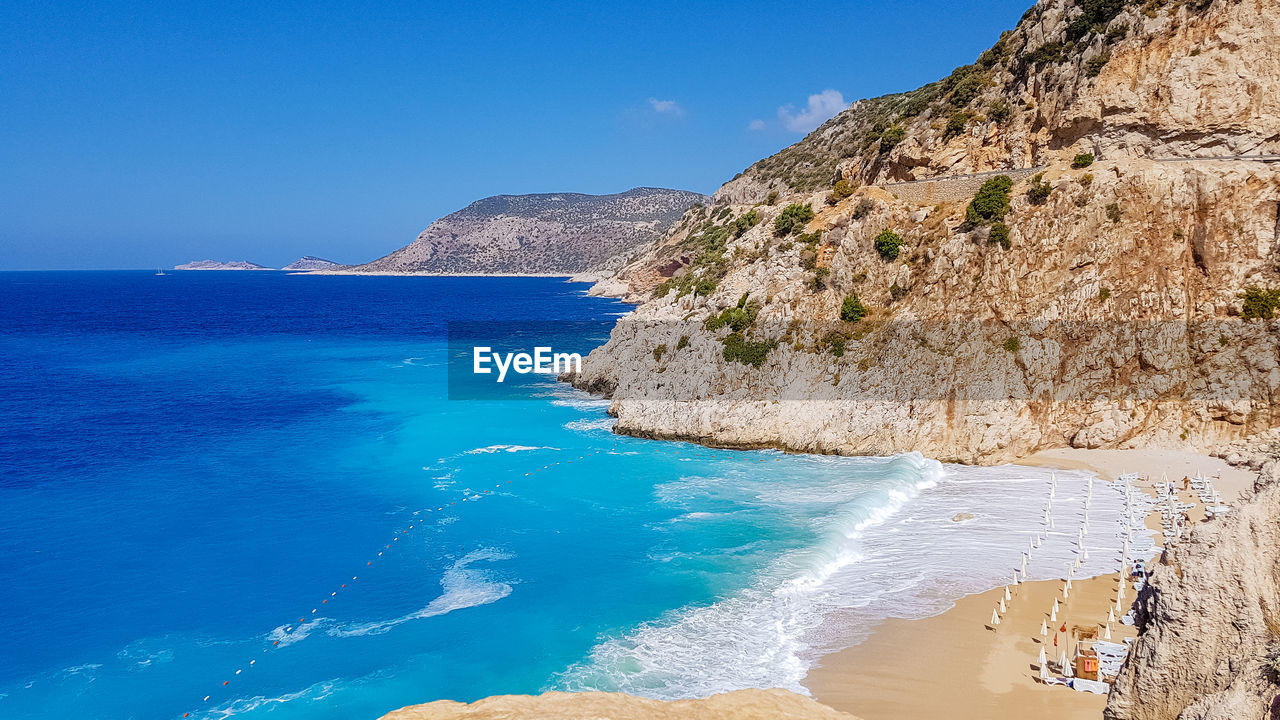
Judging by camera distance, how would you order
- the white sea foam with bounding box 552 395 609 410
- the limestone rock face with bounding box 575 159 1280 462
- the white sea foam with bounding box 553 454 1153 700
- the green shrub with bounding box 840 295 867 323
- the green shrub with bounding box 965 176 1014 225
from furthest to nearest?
the white sea foam with bounding box 552 395 609 410 → the green shrub with bounding box 840 295 867 323 → the green shrub with bounding box 965 176 1014 225 → the limestone rock face with bounding box 575 159 1280 462 → the white sea foam with bounding box 553 454 1153 700

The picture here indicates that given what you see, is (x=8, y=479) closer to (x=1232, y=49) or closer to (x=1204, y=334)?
(x=1204, y=334)

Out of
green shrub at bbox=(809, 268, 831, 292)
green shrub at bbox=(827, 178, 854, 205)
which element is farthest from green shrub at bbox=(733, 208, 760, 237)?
green shrub at bbox=(809, 268, 831, 292)

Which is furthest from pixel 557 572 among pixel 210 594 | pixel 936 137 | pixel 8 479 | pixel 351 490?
pixel 936 137

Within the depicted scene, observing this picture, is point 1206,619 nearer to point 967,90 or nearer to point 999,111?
point 999,111

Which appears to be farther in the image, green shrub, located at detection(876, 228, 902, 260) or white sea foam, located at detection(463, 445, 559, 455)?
green shrub, located at detection(876, 228, 902, 260)

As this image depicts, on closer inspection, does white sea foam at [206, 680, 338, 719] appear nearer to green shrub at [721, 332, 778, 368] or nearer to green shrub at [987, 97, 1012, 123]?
green shrub at [721, 332, 778, 368]

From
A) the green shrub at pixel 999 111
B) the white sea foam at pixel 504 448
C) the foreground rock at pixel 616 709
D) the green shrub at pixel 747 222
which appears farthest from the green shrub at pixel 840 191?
the foreground rock at pixel 616 709

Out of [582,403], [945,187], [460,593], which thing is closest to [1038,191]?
[945,187]
